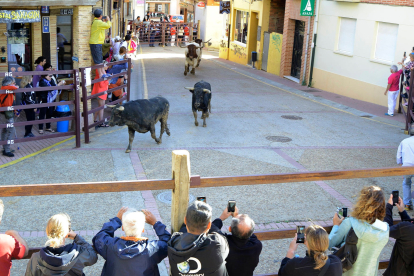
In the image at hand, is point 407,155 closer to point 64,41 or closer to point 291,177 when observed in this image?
point 291,177

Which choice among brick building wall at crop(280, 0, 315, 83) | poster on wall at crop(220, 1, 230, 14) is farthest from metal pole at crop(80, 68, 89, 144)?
poster on wall at crop(220, 1, 230, 14)

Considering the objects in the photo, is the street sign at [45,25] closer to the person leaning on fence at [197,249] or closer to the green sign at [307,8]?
the green sign at [307,8]

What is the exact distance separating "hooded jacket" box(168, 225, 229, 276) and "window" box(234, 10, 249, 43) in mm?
30093

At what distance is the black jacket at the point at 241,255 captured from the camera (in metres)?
4.18

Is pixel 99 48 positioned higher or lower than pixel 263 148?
higher

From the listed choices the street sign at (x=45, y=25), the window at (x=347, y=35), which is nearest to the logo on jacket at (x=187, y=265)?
the street sign at (x=45, y=25)

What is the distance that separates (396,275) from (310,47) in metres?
20.2

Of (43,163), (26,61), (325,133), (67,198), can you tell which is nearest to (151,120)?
(43,163)

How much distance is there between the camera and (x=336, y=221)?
14.9 ft

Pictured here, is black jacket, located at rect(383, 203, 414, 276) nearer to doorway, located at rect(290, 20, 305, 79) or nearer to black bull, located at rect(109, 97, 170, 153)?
black bull, located at rect(109, 97, 170, 153)

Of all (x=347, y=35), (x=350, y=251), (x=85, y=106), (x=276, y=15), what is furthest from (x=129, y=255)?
(x=276, y=15)

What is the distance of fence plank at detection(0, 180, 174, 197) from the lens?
12.4 feet

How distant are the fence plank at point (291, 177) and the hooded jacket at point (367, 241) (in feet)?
1.59

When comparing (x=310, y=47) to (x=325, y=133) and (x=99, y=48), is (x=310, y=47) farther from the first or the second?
(x=99, y=48)
